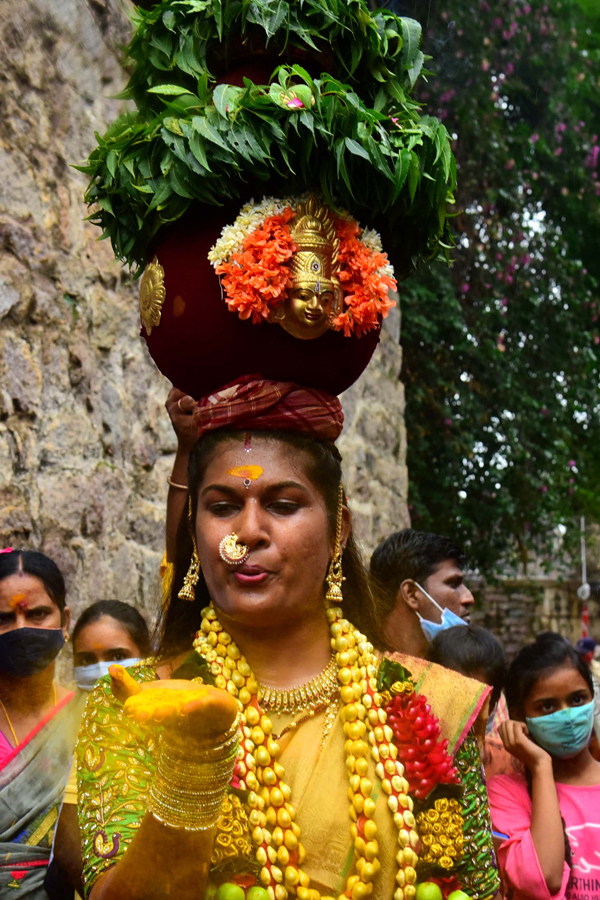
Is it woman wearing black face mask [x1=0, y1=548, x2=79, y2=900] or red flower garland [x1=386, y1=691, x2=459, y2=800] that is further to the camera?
woman wearing black face mask [x1=0, y1=548, x2=79, y2=900]

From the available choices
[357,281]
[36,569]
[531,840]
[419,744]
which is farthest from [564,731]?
[357,281]

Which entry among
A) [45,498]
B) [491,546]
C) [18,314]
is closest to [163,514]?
[45,498]

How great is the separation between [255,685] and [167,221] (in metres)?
1.16

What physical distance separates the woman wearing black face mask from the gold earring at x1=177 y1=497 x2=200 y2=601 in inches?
38.4

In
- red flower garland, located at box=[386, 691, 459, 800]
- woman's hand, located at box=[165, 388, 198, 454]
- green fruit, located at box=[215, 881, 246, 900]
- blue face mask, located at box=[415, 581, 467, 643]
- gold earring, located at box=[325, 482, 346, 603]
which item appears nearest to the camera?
green fruit, located at box=[215, 881, 246, 900]

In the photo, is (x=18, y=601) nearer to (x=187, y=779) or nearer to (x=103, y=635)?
(x=103, y=635)

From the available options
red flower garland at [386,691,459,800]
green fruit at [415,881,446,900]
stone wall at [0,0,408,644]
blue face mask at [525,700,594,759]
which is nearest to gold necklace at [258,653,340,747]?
red flower garland at [386,691,459,800]

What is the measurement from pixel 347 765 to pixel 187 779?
2.04 feet

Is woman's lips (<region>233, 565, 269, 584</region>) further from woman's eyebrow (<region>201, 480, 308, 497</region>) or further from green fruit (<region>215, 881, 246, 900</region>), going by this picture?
green fruit (<region>215, 881, 246, 900</region>)

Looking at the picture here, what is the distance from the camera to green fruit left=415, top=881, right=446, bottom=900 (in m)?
2.33

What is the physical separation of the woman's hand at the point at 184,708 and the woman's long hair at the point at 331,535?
68 centimetres

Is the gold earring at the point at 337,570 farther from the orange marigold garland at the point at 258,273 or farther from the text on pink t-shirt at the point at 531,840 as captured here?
the text on pink t-shirt at the point at 531,840

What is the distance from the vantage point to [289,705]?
98.9 inches

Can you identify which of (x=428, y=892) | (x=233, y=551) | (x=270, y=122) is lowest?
(x=428, y=892)
